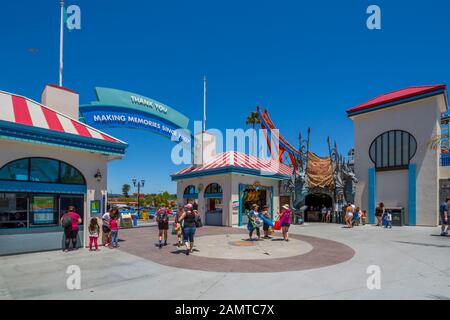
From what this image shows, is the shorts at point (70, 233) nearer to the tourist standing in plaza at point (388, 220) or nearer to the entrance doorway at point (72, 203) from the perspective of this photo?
the entrance doorway at point (72, 203)

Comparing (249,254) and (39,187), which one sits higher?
(39,187)

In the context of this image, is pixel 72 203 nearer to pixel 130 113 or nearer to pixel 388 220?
→ pixel 130 113

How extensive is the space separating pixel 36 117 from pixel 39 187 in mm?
2652

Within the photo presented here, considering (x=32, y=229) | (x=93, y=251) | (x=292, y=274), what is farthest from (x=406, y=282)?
(x=32, y=229)

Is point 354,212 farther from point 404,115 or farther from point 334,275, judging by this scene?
point 334,275

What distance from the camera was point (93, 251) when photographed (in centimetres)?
1056

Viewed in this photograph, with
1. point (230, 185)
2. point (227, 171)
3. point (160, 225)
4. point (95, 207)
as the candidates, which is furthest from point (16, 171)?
point (230, 185)

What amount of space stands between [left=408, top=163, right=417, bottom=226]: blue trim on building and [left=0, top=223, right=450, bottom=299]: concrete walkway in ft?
39.4

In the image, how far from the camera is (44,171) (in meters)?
10.5

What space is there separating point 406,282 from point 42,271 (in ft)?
29.7

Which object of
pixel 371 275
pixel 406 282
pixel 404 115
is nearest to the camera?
pixel 406 282

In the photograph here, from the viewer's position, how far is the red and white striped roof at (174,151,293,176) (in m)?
21.1

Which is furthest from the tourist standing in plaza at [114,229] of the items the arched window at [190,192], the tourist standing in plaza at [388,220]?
the tourist standing in plaza at [388,220]

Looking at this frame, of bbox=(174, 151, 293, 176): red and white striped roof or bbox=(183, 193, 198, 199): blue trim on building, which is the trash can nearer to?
bbox=(174, 151, 293, 176): red and white striped roof
